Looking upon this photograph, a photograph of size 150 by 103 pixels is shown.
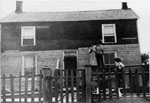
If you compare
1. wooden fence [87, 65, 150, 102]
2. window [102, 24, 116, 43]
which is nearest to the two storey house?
window [102, 24, 116, 43]

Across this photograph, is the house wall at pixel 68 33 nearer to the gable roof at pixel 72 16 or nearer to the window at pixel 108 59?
the gable roof at pixel 72 16

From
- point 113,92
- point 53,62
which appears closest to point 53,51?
point 53,62

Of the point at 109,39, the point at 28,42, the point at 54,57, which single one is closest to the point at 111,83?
the point at 54,57

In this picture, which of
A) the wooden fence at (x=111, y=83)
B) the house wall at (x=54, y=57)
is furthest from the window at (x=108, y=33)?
the wooden fence at (x=111, y=83)

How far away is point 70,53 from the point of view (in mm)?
13969

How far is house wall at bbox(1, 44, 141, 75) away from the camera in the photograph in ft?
44.4

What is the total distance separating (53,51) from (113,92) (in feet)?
24.5

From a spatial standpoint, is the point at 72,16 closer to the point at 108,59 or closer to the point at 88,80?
the point at 108,59

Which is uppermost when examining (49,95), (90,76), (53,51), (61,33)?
(61,33)

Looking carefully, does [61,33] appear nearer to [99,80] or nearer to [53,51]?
[53,51]

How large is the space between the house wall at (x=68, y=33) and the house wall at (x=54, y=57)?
29 cm

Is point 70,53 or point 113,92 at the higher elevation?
point 70,53

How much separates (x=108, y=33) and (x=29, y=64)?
16.2 feet

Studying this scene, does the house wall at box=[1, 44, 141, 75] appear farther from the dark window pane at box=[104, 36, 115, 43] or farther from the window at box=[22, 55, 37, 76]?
the dark window pane at box=[104, 36, 115, 43]
